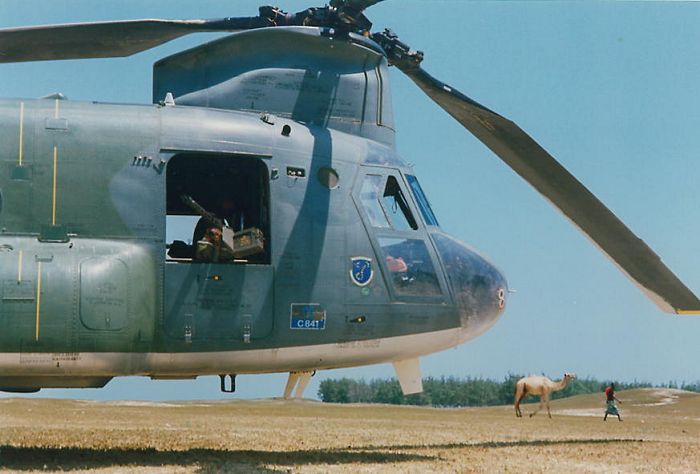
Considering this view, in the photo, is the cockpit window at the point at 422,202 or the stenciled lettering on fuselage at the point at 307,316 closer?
the stenciled lettering on fuselage at the point at 307,316

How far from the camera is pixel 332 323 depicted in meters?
10.6

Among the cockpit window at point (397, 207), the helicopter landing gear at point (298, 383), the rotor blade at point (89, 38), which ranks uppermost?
the rotor blade at point (89, 38)

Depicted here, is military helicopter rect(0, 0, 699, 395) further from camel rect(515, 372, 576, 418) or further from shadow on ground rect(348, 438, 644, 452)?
camel rect(515, 372, 576, 418)

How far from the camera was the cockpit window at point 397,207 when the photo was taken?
1120 centimetres

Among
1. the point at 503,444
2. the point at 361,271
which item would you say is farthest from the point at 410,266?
the point at 503,444

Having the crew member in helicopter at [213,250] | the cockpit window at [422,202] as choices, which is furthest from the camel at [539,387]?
the crew member in helicopter at [213,250]

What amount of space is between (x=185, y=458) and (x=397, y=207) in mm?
3886

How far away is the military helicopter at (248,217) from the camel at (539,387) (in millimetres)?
11077

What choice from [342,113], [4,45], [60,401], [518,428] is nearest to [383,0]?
[342,113]

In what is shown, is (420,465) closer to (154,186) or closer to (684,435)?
(154,186)

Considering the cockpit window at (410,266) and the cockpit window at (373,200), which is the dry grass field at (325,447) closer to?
the cockpit window at (410,266)

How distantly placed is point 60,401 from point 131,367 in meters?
21.7

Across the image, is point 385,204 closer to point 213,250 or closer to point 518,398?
point 213,250

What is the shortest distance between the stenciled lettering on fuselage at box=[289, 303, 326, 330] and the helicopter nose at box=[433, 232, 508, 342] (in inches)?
68.9
